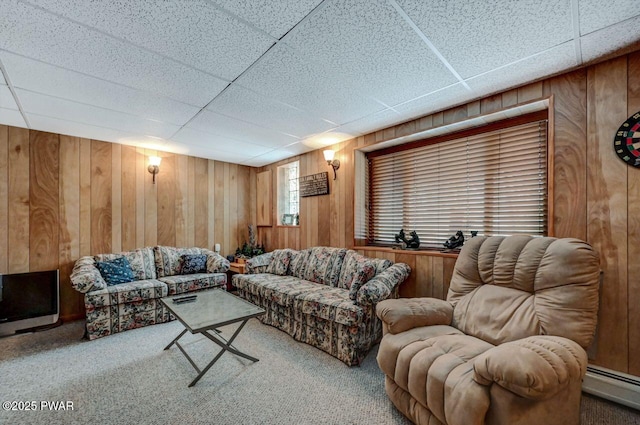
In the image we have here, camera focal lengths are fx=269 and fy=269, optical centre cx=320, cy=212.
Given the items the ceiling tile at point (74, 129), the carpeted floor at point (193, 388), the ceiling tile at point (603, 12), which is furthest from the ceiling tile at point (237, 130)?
the ceiling tile at point (603, 12)

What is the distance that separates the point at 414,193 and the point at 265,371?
2.50 meters

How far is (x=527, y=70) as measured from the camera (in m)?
2.09

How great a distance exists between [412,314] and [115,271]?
3.59 metres

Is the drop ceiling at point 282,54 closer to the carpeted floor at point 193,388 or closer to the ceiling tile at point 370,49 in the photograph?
the ceiling tile at point 370,49

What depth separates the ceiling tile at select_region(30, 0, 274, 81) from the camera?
146cm

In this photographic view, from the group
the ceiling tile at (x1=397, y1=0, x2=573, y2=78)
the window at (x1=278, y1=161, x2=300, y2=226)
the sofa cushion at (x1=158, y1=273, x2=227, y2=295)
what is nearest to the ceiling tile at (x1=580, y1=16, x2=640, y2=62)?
the ceiling tile at (x1=397, y1=0, x2=573, y2=78)

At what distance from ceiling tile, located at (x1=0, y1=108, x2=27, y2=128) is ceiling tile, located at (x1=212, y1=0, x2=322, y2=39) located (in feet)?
9.98

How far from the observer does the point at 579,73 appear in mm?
2078

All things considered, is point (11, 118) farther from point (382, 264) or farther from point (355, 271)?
point (382, 264)

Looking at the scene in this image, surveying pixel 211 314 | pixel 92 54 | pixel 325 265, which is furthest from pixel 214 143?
pixel 211 314

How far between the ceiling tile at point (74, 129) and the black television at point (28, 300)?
1.78 meters

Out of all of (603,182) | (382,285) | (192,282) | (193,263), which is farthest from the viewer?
(193,263)

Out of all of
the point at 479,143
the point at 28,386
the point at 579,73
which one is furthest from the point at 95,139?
the point at 579,73

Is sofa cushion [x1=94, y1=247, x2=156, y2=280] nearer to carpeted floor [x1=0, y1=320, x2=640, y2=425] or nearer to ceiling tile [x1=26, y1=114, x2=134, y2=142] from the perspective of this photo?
carpeted floor [x1=0, y1=320, x2=640, y2=425]
